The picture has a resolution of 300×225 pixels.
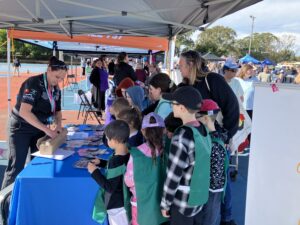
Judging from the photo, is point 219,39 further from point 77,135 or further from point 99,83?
point 77,135

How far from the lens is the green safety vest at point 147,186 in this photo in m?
1.80

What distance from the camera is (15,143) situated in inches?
116

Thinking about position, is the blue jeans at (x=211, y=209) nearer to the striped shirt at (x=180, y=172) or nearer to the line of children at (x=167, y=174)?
the line of children at (x=167, y=174)

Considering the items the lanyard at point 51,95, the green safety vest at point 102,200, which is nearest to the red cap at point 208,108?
the green safety vest at point 102,200

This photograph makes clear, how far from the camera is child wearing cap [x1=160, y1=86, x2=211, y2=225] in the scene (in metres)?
1.70

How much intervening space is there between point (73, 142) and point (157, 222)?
1.46 metres

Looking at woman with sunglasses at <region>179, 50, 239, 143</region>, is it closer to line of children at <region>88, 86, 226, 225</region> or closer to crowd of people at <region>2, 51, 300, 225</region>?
crowd of people at <region>2, 51, 300, 225</region>

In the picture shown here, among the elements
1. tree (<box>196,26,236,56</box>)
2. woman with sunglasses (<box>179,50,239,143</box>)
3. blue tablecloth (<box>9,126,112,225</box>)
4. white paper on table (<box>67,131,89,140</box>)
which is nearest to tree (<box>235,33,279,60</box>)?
tree (<box>196,26,236,56</box>)

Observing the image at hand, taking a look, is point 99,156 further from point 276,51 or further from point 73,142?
point 276,51

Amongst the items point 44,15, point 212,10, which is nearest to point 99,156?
point 212,10

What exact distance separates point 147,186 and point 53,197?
2.59ft

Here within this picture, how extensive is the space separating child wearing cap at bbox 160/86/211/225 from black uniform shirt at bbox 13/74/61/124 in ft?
4.74

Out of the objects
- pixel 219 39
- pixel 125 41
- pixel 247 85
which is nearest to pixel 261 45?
pixel 219 39

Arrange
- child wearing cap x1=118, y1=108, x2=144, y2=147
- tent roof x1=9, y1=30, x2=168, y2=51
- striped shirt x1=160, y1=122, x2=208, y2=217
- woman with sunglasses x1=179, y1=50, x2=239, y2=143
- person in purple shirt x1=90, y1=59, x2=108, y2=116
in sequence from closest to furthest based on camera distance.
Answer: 1. striped shirt x1=160, y1=122, x2=208, y2=217
2. child wearing cap x1=118, y1=108, x2=144, y2=147
3. woman with sunglasses x1=179, y1=50, x2=239, y2=143
4. tent roof x1=9, y1=30, x2=168, y2=51
5. person in purple shirt x1=90, y1=59, x2=108, y2=116
